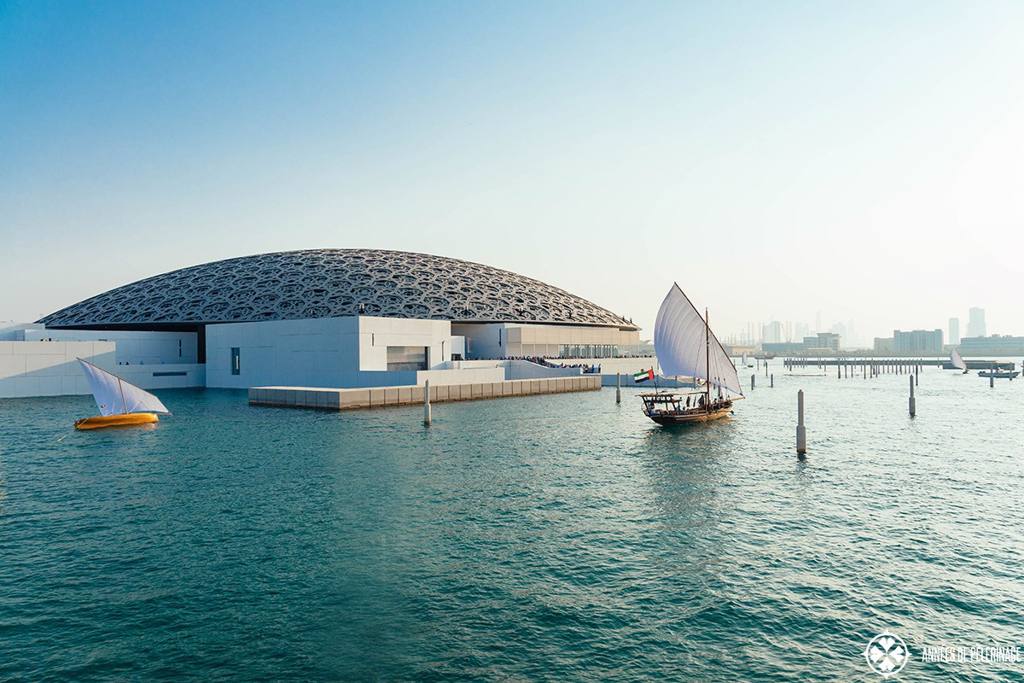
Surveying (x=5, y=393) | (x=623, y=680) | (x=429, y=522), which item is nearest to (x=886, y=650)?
(x=623, y=680)

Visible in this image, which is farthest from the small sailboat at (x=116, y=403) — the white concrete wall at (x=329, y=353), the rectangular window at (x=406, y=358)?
the rectangular window at (x=406, y=358)

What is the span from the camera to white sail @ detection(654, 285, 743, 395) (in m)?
55.2

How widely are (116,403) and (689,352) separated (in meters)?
48.3

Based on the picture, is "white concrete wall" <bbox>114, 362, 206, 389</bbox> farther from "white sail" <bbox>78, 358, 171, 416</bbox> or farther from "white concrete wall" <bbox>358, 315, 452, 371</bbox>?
"white sail" <bbox>78, 358, 171, 416</bbox>

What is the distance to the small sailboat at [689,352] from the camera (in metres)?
55.0

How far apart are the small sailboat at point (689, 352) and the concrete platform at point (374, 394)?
26481 millimetres

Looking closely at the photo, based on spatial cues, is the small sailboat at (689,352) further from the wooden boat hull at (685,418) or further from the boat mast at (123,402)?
the boat mast at (123,402)

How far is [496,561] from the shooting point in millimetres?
A: 19062

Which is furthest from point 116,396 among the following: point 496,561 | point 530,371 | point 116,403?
point 530,371

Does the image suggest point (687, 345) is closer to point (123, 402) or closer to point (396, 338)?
point (396, 338)

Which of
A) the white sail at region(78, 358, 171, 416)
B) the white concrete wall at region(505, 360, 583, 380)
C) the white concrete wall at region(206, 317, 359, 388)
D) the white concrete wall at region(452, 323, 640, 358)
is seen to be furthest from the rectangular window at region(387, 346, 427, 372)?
the white sail at region(78, 358, 171, 416)

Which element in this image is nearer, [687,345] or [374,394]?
[687,345]

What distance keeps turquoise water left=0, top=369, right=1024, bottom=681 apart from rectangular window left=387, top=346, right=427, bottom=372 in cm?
4062

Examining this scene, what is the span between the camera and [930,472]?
34344 mm
